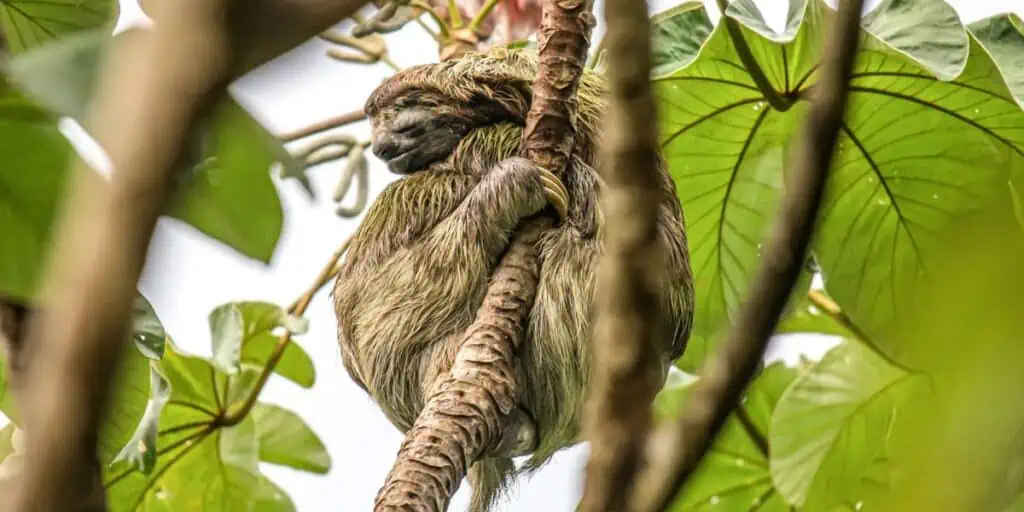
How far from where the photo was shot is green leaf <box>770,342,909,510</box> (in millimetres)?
1812

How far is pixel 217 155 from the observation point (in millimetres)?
584

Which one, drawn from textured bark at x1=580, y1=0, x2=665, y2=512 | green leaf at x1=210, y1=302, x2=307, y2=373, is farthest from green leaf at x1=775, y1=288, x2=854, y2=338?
textured bark at x1=580, y1=0, x2=665, y2=512

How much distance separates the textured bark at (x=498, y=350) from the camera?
1.25m

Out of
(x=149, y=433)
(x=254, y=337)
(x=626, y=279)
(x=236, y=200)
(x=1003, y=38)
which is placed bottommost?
(x=254, y=337)

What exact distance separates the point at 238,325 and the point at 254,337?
348mm

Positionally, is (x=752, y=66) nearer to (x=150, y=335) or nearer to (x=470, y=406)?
(x=470, y=406)

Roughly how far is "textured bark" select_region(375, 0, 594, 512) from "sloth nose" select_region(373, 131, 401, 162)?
37cm

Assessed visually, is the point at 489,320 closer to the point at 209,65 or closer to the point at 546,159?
the point at 546,159

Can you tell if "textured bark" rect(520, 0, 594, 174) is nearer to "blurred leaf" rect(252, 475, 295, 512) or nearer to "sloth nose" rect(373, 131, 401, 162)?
"sloth nose" rect(373, 131, 401, 162)

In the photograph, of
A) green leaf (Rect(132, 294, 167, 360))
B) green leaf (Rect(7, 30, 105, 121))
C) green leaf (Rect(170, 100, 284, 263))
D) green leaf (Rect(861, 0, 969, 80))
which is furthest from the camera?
green leaf (Rect(861, 0, 969, 80))

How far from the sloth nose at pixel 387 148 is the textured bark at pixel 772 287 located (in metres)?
1.59

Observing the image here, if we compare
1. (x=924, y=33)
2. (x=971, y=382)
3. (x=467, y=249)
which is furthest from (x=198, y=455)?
(x=971, y=382)

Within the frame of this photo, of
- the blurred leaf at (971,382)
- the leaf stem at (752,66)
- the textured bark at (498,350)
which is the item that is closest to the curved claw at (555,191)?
the textured bark at (498,350)

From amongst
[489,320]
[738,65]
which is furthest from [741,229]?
[489,320]
